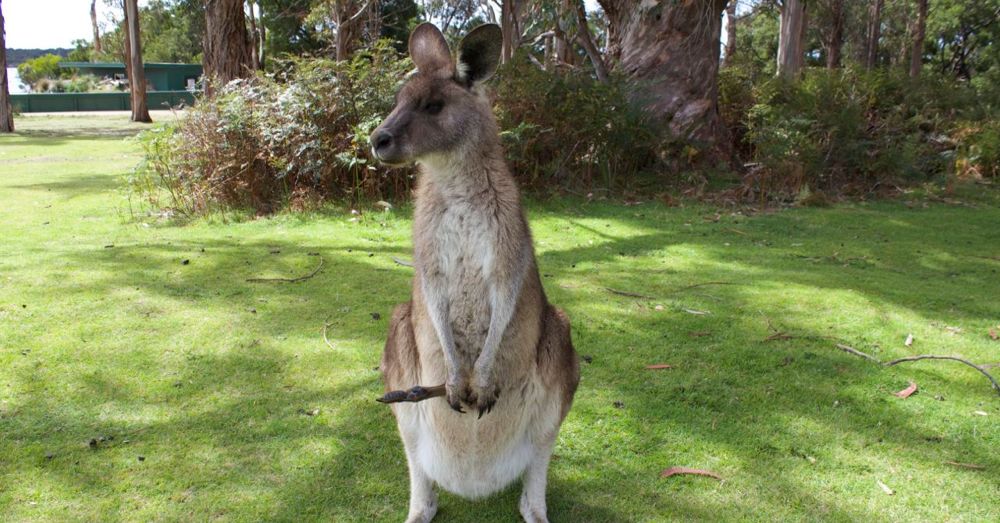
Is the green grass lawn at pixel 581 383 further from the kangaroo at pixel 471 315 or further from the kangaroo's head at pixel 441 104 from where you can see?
the kangaroo's head at pixel 441 104

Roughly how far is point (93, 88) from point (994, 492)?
1958 inches

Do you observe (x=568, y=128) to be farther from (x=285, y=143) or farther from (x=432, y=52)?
(x=432, y=52)

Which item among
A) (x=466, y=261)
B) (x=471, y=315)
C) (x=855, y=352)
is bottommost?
(x=855, y=352)

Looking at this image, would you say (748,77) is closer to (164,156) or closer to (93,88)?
(164,156)

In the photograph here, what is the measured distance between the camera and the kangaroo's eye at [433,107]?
2514 mm

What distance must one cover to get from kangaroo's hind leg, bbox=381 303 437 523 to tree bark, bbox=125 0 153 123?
26.2 m

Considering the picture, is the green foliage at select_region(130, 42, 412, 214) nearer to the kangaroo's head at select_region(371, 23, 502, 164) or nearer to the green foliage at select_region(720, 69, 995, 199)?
the green foliage at select_region(720, 69, 995, 199)

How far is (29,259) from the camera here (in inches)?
223

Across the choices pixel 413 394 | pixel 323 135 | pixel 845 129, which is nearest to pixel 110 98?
pixel 323 135

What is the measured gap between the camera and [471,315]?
2459 mm

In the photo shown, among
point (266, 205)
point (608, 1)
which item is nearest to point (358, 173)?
point (266, 205)

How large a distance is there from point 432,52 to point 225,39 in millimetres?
8021

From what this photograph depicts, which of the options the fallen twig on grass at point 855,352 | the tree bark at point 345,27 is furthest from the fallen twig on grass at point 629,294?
the tree bark at point 345,27

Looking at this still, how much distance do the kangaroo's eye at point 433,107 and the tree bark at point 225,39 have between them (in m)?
7.88
